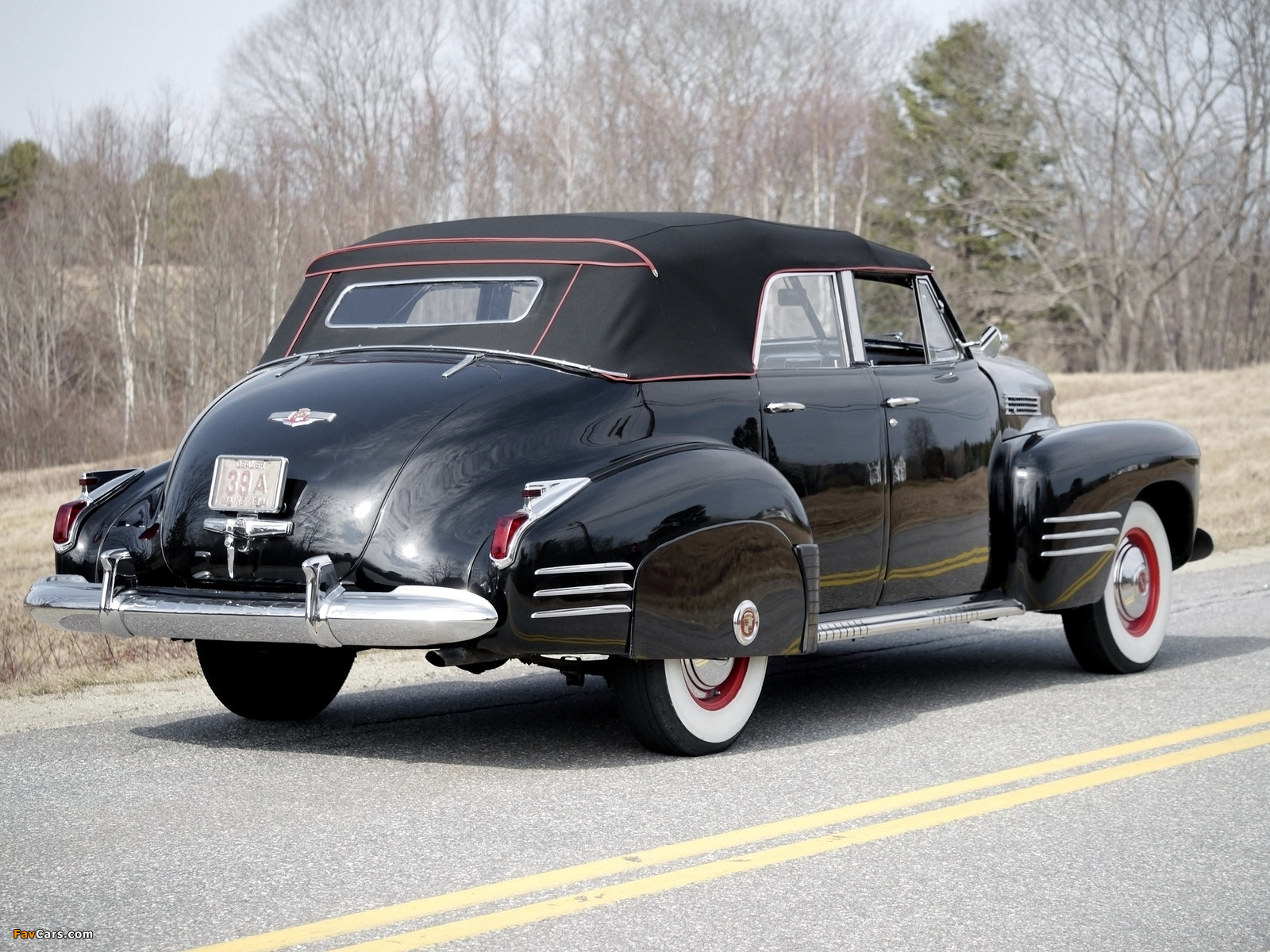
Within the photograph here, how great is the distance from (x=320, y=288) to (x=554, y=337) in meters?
1.29

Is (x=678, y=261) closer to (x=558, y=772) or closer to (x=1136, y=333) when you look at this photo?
(x=558, y=772)

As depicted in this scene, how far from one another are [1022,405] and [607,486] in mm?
3048

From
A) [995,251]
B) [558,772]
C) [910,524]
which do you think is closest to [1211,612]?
[910,524]

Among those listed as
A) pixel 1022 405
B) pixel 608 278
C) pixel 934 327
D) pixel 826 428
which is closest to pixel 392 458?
pixel 608 278

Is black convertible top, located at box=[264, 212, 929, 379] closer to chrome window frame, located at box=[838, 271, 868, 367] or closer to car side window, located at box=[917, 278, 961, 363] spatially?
chrome window frame, located at box=[838, 271, 868, 367]

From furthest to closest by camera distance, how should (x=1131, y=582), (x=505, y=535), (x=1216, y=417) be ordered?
(x=1216, y=417)
(x=1131, y=582)
(x=505, y=535)

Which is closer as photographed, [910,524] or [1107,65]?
[910,524]

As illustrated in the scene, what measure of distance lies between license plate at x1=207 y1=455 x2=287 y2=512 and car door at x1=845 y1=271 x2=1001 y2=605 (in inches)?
99.3

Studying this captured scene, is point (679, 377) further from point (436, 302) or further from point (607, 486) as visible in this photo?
point (436, 302)

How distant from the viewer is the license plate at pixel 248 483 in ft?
16.6

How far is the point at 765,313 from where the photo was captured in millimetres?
6082

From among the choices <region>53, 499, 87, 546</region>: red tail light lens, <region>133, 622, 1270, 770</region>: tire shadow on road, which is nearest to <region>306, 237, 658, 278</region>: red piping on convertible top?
<region>53, 499, 87, 546</region>: red tail light lens

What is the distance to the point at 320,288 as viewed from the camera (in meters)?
6.32

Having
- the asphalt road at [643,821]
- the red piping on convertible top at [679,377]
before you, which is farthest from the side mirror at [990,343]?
the red piping on convertible top at [679,377]
